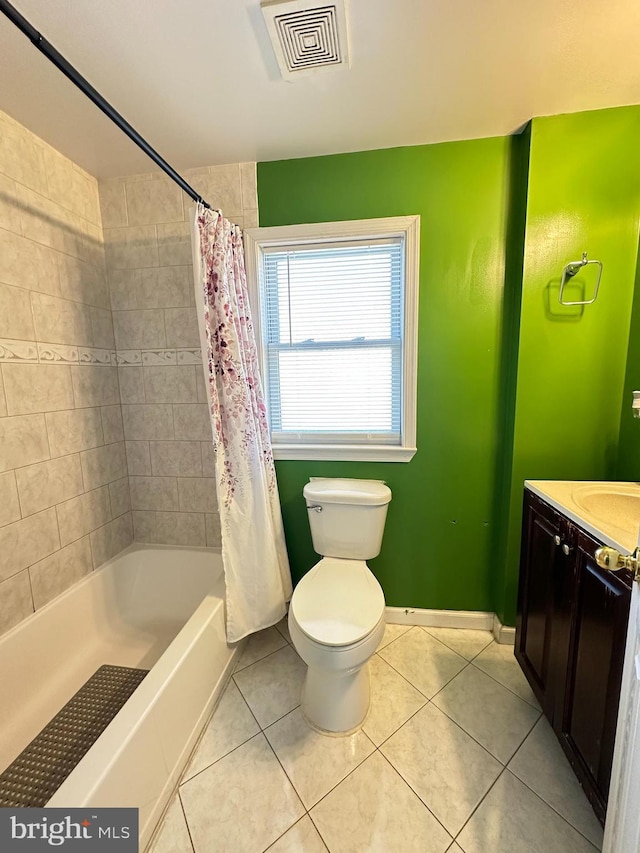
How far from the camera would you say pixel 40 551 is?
4.88 ft

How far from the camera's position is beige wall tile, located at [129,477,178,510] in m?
1.97

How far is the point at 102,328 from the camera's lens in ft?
5.96

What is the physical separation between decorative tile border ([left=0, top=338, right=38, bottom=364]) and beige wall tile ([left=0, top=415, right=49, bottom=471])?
0.23 meters

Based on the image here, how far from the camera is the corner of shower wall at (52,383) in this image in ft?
4.49

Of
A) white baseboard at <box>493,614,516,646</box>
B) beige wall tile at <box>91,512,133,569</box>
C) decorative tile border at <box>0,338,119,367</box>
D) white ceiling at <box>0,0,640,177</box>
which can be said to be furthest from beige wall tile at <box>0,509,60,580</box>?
white baseboard at <box>493,614,516,646</box>

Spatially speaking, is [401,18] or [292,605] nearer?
[401,18]

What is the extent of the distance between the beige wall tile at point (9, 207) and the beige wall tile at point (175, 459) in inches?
43.2

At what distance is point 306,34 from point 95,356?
157 cm

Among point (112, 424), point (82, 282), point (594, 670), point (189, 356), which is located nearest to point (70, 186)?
point (82, 282)

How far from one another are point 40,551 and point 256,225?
181 cm

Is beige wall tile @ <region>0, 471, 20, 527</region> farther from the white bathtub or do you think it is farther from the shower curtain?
the shower curtain

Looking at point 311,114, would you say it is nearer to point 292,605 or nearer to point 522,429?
point 522,429

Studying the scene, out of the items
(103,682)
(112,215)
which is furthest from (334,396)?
(103,682)

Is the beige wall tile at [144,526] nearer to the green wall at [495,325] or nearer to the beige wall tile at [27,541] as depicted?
the beige wall tile at [27,541]
